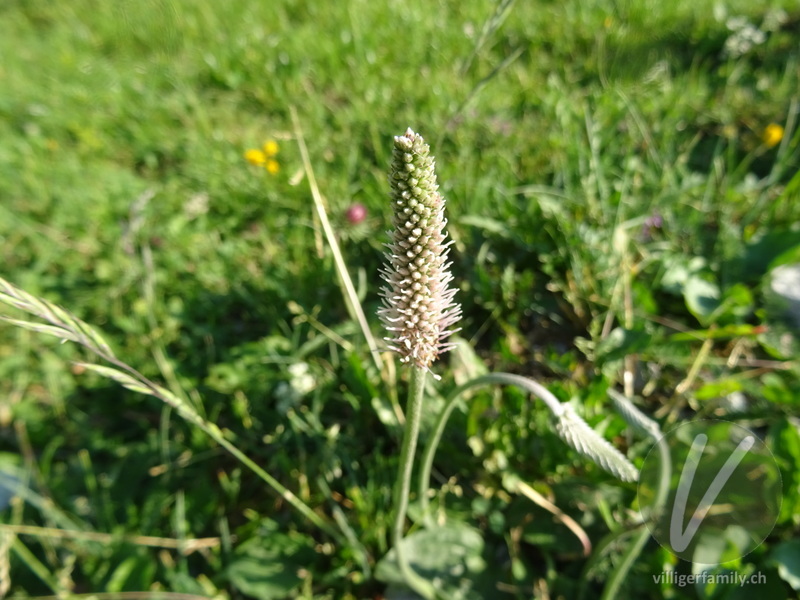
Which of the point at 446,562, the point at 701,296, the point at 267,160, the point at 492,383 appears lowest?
the point at 446,562

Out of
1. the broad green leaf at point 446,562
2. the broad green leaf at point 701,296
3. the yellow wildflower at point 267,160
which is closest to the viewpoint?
the broad green leaf at point 446,562

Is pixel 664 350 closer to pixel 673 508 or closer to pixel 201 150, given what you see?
pixel 673 508

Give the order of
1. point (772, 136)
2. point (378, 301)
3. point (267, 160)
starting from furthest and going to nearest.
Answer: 1. point (267, 160)
2. point (772, 136)
3. point (378, 301)

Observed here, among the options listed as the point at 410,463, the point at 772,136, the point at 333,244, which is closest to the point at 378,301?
the point at 333,244

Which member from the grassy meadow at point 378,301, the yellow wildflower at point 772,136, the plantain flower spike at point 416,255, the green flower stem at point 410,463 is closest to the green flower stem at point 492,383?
the green flower stem at point 410,463

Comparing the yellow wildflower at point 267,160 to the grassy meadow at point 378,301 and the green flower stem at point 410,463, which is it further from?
the green flower stem at point 410,463

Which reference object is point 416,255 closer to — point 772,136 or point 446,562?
point 446,562

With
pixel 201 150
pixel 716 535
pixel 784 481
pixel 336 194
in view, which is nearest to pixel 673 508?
pixel 716 535
